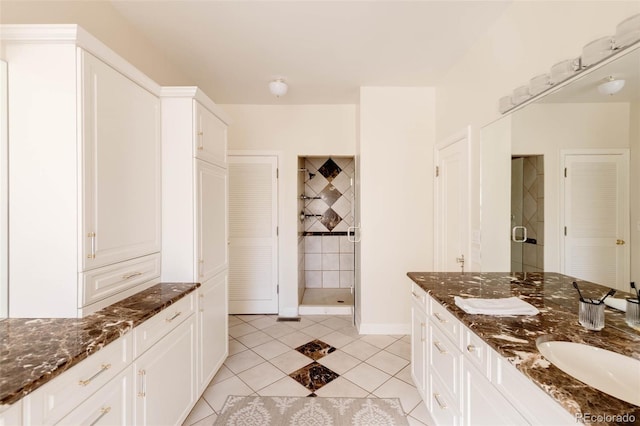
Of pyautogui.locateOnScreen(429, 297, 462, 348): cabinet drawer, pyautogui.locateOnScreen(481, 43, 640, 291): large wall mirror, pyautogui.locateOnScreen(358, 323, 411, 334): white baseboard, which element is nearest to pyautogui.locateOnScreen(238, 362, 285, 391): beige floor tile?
pyautogui.locateOnScreen(358, 323, 411, 334): white baseboard

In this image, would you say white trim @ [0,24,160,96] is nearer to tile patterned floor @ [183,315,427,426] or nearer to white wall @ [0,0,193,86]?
white wall @ [0,0,193,86]

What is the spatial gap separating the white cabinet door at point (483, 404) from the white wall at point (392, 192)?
1.65 m

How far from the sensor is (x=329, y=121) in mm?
3293

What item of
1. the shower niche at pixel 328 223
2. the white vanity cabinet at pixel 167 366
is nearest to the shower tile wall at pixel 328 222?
the shower niche at pixel 328 223

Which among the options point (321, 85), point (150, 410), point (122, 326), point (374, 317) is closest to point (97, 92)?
point (122, 326)

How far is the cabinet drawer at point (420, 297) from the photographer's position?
1.66 metres

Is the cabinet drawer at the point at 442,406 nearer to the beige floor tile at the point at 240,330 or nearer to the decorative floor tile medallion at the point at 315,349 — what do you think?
the decorative floor tile medallion at the point at 315,349

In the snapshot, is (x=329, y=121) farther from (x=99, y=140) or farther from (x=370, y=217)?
(x=99, y=140)

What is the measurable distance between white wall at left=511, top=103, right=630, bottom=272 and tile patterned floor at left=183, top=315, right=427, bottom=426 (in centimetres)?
140

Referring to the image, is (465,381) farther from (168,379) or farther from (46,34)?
(46,34)

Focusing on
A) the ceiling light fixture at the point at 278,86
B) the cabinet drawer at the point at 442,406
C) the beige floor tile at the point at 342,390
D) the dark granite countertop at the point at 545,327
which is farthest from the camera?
the ceiling light fixture at the point at 278,86

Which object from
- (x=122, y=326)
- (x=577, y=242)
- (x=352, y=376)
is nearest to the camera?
(x=122, y=326)

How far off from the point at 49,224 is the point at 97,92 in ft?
2.13

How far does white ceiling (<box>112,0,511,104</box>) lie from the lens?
1.68 meters
